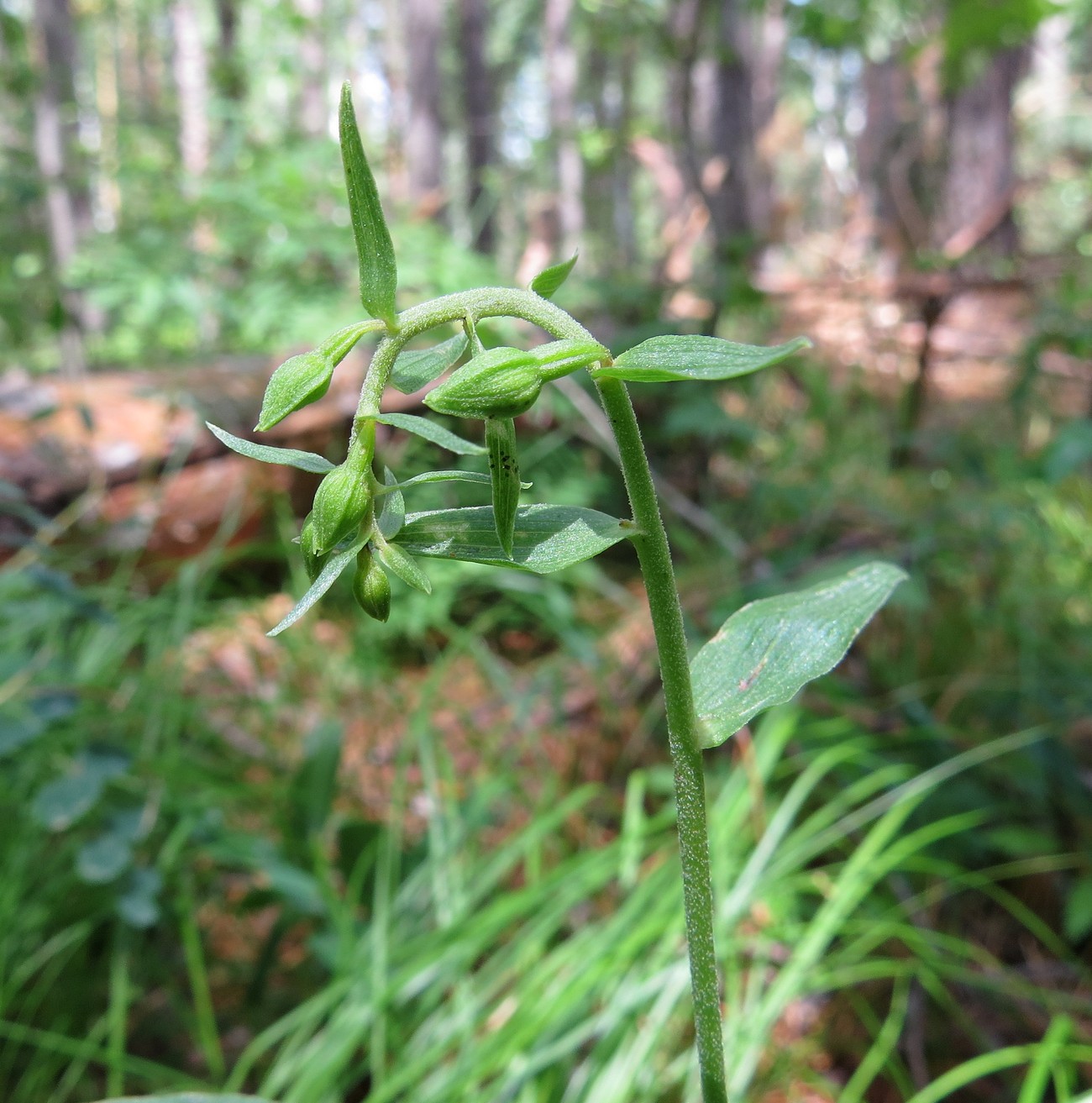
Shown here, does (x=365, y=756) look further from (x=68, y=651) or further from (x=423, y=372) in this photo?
(x=423, y=372)

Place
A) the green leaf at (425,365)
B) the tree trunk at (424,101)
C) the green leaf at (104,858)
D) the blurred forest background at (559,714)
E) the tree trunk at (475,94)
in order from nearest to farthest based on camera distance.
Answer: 1. the green leaf at (425,365)
2. the green leaf at (104,858)
3. the blurred forest background at (559,714)
4. the tree trunk at (424,101)
5. the tree trunk at (475,94)

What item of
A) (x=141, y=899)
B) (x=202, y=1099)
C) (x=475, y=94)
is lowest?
(x=141, y=899)

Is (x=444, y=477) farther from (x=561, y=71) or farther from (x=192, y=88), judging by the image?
(x=561, y=71)

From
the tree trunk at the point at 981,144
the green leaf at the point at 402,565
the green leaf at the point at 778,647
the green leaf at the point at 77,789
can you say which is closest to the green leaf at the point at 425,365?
the green leaf at the point at 402,565

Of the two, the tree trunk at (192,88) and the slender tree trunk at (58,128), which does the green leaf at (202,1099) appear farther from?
the tree trunk at (192,88)

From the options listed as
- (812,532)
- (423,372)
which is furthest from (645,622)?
(423,372)

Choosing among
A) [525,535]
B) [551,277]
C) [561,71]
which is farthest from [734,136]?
[561,71]
